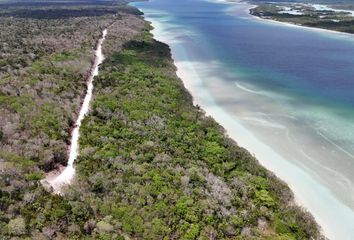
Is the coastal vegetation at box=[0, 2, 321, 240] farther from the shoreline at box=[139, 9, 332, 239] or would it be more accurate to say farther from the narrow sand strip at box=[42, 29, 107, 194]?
the shoreline at box=[139, 9, 332, 239]

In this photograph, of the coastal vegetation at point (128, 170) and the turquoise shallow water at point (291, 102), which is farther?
the turquoise shallow water at point (291, 102)

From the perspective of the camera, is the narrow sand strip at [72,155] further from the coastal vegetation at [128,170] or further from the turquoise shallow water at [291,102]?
the turquoise shallow water at [291,102]

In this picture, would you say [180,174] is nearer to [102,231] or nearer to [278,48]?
[102,231]

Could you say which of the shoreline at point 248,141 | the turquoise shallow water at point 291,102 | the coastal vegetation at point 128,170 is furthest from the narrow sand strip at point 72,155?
the turquoise shallow water at point 291,102

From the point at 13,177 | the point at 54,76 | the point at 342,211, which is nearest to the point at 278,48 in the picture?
the point at 54,76

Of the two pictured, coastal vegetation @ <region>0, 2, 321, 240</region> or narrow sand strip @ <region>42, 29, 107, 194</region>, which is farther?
narrow sand strip @ <region>42, 29, 107, 194</region>

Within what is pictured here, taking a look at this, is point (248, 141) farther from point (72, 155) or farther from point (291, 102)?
point (72, 155)

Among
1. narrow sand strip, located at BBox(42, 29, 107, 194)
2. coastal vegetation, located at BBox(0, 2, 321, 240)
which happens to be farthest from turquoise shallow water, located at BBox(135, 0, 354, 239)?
narrow sand strip, located at BBox(42, 29, 107, 194)
